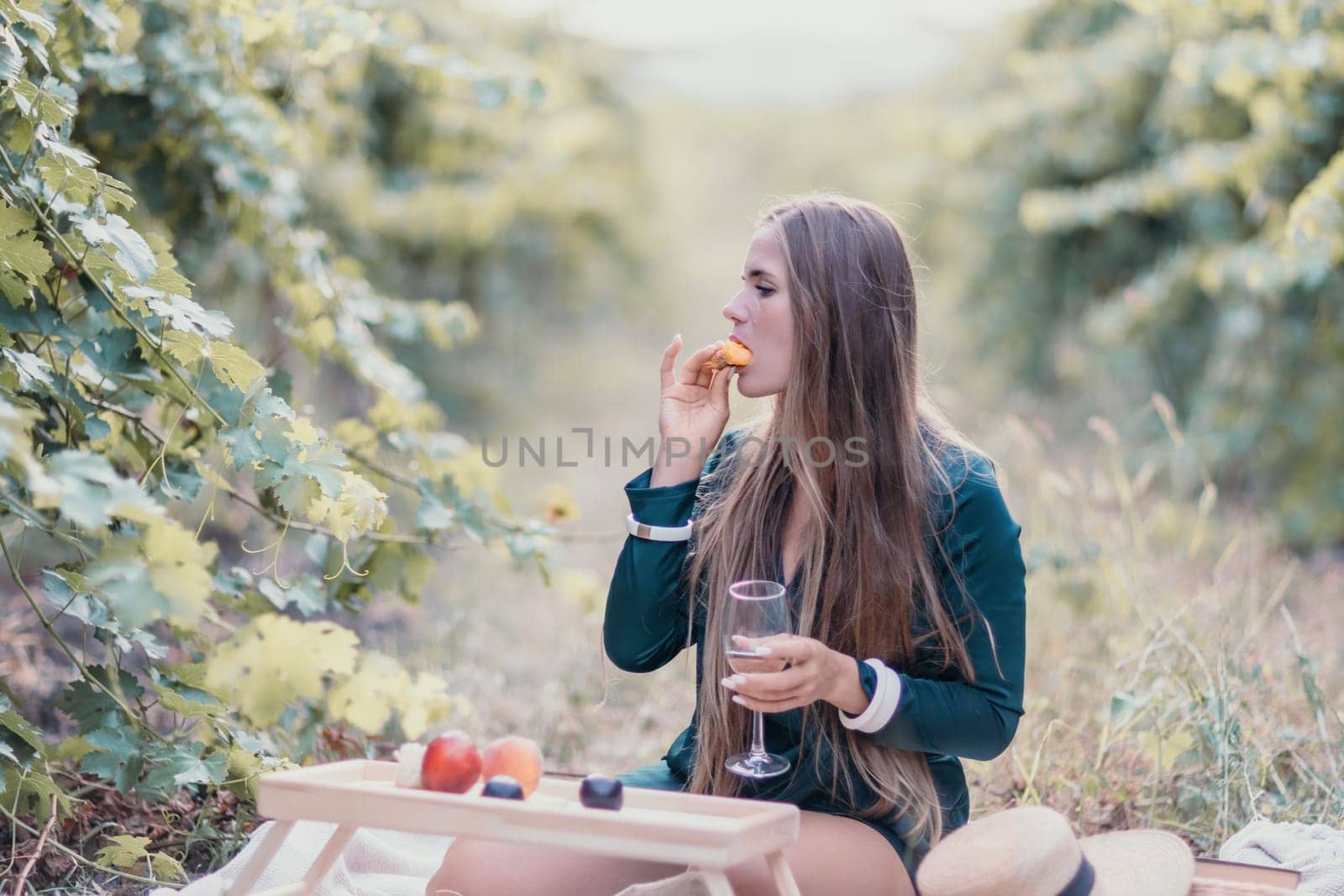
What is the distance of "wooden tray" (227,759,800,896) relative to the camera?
1.73 metres

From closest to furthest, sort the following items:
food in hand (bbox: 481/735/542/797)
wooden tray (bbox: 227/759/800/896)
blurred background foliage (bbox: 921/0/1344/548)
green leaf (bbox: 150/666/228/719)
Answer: wooden tray (bbox: 227/759/800/896) < food in hand (bbox: 481/735/542/797) < green leaf (bbox: 150/666/228/719) < blurred background foliage (bbox: 921/0/1344/548)

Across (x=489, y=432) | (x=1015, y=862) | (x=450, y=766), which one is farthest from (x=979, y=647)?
(x=489, y=432)

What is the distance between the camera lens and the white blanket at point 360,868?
221 cm

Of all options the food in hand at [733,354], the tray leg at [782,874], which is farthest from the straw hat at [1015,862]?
the food in hand at [733,354]

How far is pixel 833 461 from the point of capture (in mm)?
2420

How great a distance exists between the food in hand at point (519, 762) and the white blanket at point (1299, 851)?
138cm

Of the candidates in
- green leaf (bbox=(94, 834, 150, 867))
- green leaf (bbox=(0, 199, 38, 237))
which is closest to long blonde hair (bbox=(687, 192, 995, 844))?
green leaf (bbox=(94, 834, 150, 867))

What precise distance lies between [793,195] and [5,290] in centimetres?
154

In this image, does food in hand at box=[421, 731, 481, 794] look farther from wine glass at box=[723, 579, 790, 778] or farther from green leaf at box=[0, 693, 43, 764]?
green leaf at box=[0, 693, 43, 764]

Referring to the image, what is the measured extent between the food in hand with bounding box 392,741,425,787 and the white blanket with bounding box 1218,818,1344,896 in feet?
5.09

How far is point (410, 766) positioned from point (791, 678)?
24.7 inches

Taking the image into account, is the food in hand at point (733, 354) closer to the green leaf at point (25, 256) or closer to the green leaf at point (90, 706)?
the green leaf at point (25, 256)

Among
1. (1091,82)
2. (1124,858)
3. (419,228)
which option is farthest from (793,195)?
(419,228)

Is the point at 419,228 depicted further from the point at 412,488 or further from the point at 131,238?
the point at 131,238
